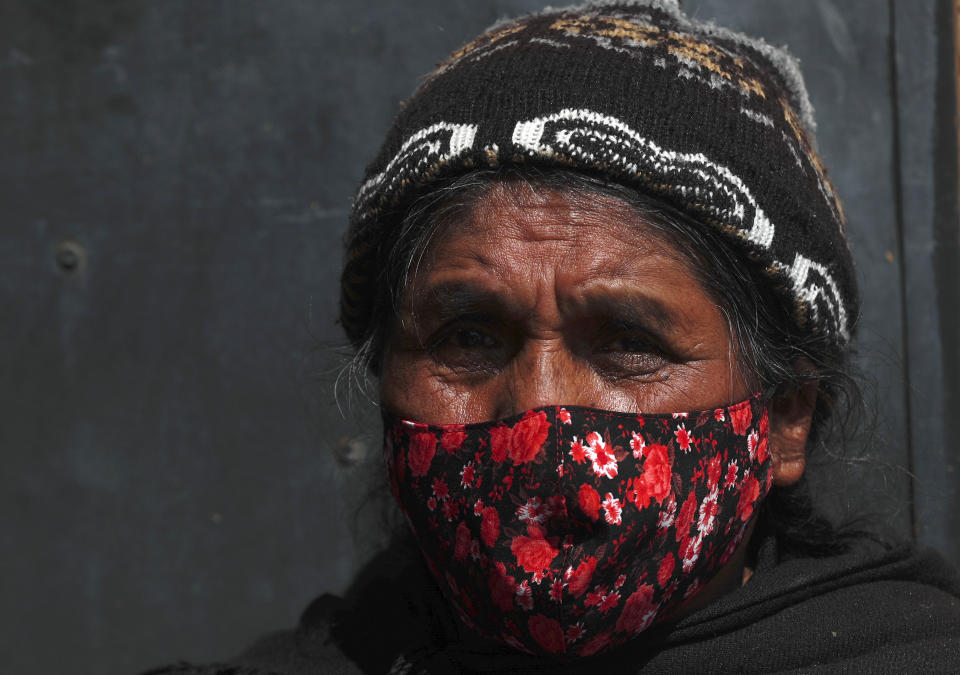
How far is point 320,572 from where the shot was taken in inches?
123

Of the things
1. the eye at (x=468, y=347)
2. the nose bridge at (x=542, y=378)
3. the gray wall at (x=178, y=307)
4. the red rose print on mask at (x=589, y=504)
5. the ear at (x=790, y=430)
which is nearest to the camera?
the red rose print on mask at (x=589, y=504)

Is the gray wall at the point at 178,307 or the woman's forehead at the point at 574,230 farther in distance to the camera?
the gray wall at the point at 178,307

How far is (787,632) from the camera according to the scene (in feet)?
5.53

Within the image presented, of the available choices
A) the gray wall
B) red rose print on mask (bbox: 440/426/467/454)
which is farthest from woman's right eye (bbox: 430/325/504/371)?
the gray wall

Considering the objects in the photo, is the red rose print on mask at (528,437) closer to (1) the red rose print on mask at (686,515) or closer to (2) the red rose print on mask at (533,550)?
(2) the red rose print on mask at (533,550)

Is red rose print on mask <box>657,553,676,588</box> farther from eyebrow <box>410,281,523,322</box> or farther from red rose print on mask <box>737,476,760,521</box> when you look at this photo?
eyebrow <box>410,281,523,322</box>

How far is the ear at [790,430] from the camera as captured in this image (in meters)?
1.83

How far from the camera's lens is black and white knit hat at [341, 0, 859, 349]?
1581 mm

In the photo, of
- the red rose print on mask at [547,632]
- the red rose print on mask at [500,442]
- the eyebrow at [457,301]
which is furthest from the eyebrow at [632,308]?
the red rose print on mask at [547,632]

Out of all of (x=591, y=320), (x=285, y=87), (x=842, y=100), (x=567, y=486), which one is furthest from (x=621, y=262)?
(x=285, y=87)

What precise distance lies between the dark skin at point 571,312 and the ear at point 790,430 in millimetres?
147

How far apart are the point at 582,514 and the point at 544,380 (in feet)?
0.82

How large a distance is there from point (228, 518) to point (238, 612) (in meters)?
0.34

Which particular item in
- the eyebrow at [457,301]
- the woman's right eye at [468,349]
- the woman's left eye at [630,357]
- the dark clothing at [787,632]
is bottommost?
the dark clothing at [787,632]
